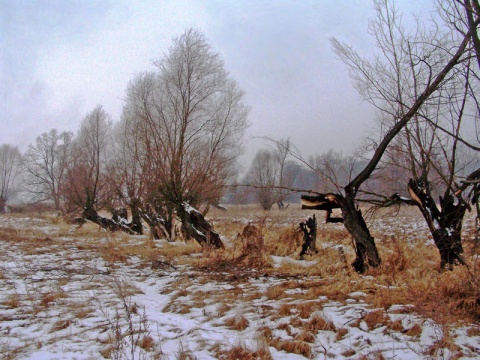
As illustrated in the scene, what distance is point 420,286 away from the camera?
13.7ft

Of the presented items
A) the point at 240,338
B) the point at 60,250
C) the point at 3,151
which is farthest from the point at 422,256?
the point at 3,151

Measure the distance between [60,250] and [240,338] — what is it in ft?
26.2

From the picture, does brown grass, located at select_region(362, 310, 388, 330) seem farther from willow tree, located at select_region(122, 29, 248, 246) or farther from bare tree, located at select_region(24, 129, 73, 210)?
bare tree, located at select_region(24, 129, 73, 210)

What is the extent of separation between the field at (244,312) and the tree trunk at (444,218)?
0.90ft

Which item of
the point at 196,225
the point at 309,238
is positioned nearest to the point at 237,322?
the point at 309,238

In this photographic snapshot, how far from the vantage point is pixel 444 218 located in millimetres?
5984

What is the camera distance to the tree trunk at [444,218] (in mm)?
5453

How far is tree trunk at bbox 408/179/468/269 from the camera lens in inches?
215

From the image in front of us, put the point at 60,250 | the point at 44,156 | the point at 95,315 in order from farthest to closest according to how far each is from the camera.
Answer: the point at 44,156, the point at 60,250, the point at 95,315

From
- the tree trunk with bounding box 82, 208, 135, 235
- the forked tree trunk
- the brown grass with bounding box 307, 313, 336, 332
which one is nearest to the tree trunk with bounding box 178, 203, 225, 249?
the forked tree trunk

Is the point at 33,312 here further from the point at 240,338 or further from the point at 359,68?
the point at 359,68

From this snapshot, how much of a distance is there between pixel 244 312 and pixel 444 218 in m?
4.49

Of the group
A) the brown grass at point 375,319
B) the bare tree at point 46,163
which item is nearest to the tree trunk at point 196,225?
the brown grass at point 375,319

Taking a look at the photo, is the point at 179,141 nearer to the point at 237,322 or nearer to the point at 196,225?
the point at 196,225
